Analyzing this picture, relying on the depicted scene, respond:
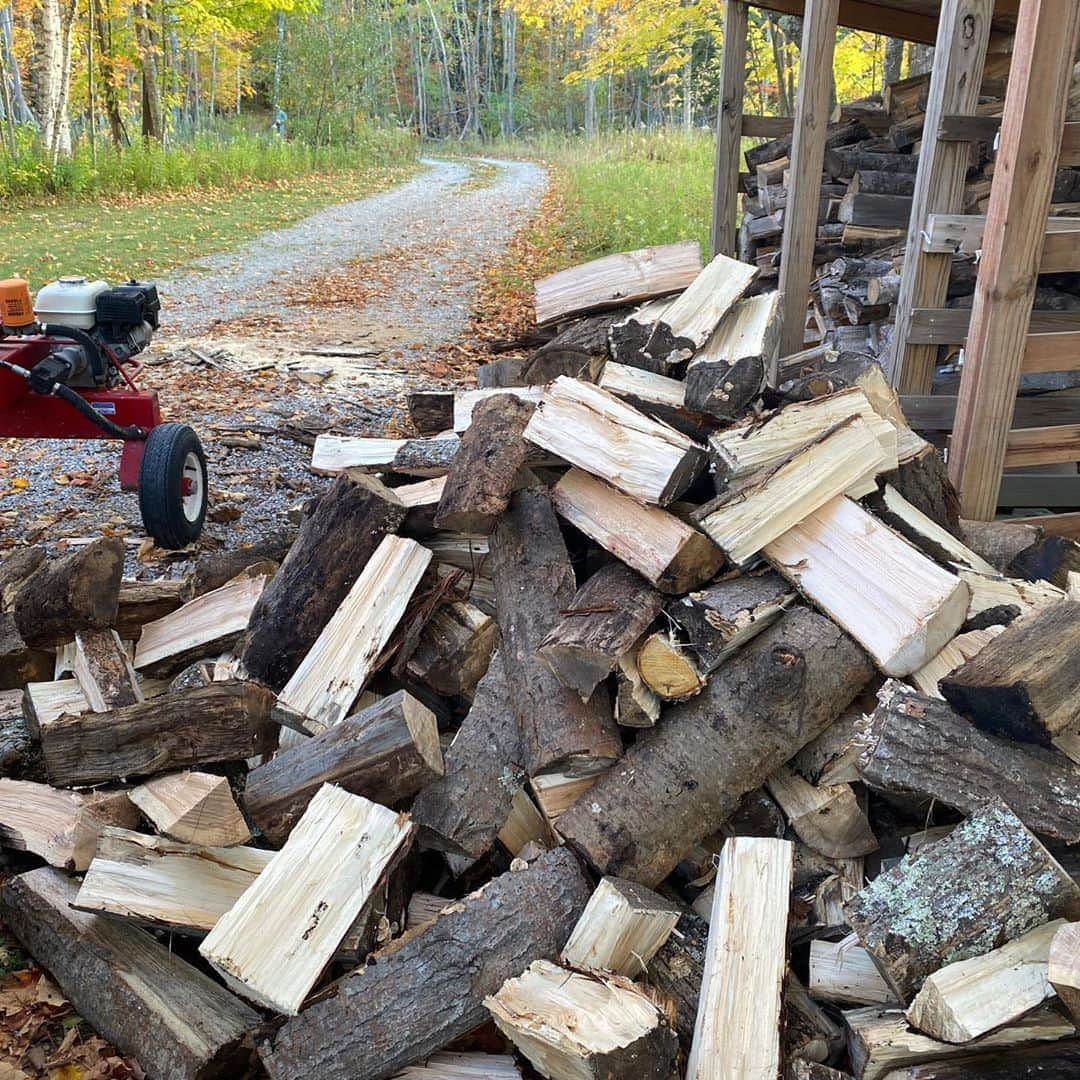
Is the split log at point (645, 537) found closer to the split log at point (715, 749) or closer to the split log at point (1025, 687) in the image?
the split log at point (715, 749)

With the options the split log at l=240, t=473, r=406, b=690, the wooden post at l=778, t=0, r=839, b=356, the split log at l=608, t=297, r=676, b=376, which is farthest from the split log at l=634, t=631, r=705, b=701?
the wooden post at l=778, t=0, r=839, b=356

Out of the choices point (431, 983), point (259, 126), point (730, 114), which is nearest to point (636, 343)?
point (431, 983)

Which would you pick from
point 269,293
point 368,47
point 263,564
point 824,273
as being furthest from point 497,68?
point 263,564

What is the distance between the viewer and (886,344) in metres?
5.51

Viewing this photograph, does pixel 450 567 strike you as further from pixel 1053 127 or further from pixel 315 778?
pixel 1053 127

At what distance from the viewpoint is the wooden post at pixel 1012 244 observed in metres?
3.08

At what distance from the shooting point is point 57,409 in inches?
174

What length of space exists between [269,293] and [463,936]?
1002 cm

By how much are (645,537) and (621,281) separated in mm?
1592

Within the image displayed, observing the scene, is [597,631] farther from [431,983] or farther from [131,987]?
[131,987]

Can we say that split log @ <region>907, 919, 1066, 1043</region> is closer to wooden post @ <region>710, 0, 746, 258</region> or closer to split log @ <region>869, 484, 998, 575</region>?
split log @ <region>869, 484, 998, 575</region>

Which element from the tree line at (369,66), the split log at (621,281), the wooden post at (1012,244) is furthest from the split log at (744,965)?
the tree line at (369,66)

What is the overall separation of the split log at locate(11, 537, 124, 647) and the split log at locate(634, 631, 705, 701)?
1.74 m

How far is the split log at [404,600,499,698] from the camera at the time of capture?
2.91m
